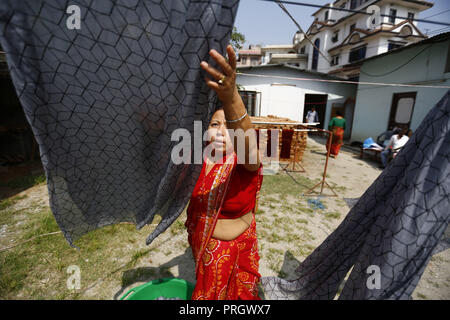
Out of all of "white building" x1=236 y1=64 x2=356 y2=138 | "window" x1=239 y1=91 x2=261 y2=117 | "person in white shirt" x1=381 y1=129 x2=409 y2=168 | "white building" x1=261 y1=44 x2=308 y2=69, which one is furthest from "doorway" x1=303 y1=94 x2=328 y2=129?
"white building" x1=261 y1=44 x2=308 y2=69

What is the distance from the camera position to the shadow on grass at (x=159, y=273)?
2.53 m

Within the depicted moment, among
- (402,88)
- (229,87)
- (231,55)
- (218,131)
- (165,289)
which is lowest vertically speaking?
(165,289)

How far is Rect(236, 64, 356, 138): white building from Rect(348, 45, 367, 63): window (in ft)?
24.4

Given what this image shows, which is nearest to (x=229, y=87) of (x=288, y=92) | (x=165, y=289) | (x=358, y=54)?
(x=165, y=289)

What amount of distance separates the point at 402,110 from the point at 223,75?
11646mm

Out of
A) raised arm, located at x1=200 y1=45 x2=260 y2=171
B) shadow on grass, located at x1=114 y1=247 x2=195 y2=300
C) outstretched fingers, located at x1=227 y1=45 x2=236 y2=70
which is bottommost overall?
shadow on grass, located at x1=114 y1=247 x2=195 y2=300

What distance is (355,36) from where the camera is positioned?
18.7 m

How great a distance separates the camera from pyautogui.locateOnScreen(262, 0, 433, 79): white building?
663 inches

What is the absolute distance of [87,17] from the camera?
2.52 ft

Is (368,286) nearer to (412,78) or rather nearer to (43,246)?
(43,246)

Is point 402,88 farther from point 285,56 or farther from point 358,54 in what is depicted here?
point 285,56

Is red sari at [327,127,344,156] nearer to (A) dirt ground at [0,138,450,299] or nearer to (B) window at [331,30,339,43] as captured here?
(A) dirt ground at [0,138,450,299]

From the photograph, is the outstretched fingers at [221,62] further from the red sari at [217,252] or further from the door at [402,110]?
the door at [402,110]

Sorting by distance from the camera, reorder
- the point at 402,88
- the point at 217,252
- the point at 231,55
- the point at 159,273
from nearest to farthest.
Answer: the point at 231,55
the point at 217,252
the point at 159,273
the point at 402,88
